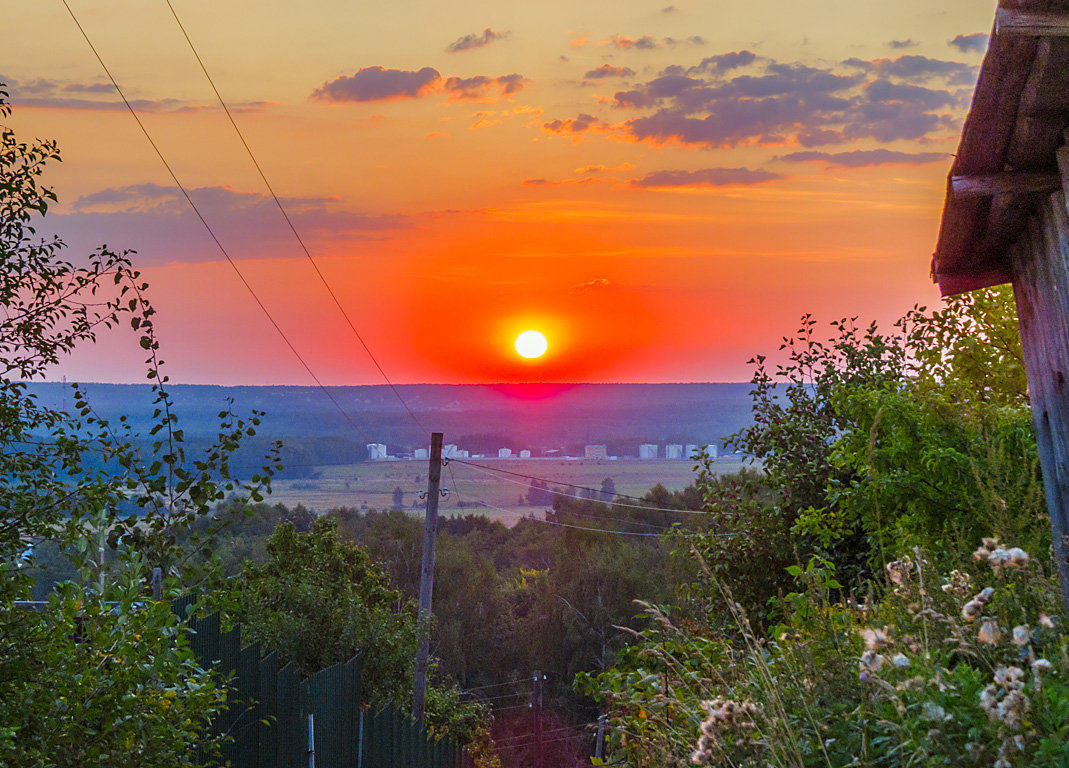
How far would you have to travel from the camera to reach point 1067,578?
3562 millimetres

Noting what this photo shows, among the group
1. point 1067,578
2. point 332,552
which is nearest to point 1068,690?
point 1067,578

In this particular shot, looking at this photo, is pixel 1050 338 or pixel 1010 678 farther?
pixel 1050 338

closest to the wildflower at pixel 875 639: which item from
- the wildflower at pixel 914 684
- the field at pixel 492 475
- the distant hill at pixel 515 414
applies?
the wildflower at pixel 914 684

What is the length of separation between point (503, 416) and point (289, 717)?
5827 centimetres

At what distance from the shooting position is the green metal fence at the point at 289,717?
6.77 m

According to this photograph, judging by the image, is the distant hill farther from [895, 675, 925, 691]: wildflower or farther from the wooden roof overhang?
[895, 675, 925, 691]: wildflower

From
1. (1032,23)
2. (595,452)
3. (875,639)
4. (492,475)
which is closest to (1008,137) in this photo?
(1032,23)

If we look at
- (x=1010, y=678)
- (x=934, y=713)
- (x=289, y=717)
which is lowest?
(x=289, y=717)

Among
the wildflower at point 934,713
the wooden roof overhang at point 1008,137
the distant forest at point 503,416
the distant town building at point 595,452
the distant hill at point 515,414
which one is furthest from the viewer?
the distant town building at point 595,452

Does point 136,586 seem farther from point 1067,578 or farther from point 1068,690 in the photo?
point 1067,578

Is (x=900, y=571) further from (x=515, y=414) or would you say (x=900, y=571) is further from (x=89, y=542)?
(x=515, y=414)

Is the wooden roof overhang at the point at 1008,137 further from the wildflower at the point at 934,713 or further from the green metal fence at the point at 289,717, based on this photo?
the green metal fence at the point at 289,717

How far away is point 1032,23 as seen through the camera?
7.72ft

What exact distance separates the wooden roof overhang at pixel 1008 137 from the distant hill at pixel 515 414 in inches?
1875
